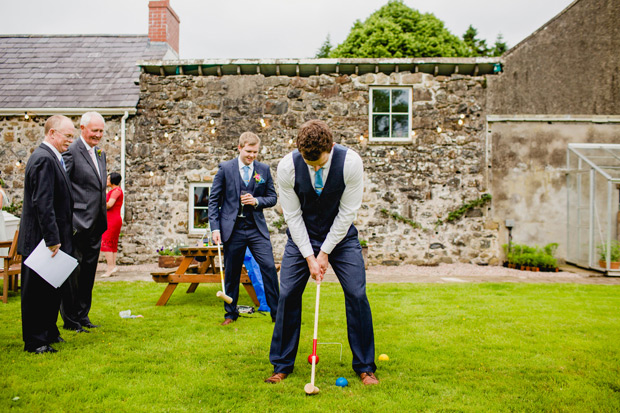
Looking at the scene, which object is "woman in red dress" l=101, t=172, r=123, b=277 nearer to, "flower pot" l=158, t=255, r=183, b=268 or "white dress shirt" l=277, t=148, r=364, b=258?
"flower pot" l=158, t=255, r=183, b=268

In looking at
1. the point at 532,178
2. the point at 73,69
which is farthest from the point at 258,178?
the point at 73,69

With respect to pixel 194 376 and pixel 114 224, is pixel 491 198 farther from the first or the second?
pixel 194 376

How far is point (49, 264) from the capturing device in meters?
3.90

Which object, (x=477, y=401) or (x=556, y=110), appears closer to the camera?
(x=477, y=401)

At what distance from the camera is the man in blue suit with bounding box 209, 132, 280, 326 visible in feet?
16.3

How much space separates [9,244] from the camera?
20.9ft

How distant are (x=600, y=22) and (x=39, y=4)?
16.6 metres

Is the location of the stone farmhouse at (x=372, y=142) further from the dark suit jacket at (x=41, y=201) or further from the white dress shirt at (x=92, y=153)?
the dark suit jacket at (x=41, y=201)

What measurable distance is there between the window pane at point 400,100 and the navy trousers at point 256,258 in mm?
6679

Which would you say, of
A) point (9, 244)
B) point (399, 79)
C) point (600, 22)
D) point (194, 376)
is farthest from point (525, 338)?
point (600, 22)

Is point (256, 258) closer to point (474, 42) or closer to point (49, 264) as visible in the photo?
point (49, 264)

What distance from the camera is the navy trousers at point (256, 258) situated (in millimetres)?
4945

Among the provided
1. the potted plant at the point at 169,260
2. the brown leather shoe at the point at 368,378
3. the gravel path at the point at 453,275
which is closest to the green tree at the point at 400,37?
the gravel path at the point at 453,275

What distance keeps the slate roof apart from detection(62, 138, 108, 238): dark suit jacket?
6576 millimetres
